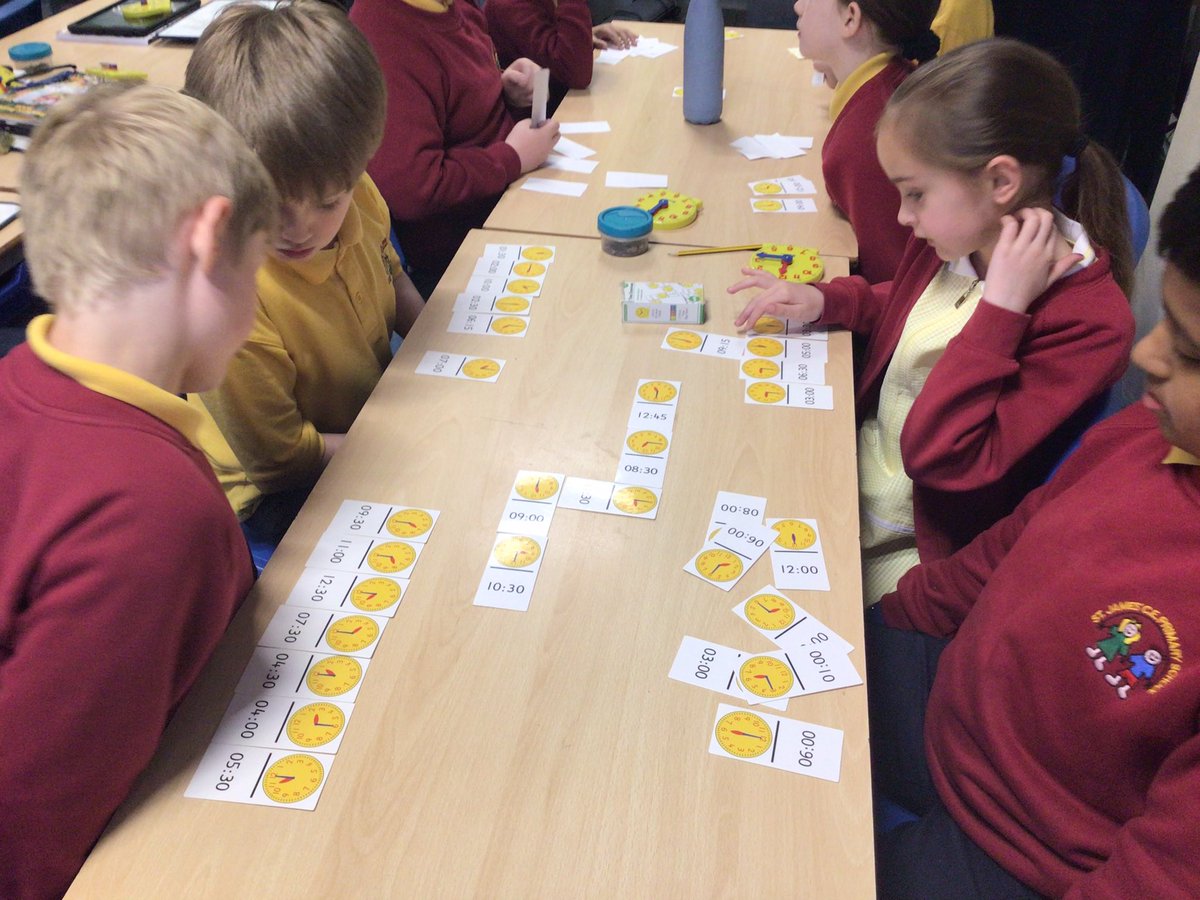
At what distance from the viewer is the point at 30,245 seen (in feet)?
2.83

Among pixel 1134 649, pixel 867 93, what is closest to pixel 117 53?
pixel 867 93

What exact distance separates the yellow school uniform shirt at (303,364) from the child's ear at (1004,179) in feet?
3.23

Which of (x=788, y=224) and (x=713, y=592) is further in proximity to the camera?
(x=788, y=224)

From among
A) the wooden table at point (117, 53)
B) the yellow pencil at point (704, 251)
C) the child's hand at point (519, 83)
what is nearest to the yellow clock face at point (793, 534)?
the yellow pencil at point (704, 251)

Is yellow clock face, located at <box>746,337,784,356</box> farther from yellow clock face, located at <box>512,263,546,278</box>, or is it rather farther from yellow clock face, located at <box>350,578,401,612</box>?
yellow clock face, located at <box>350,578,401,612</box>

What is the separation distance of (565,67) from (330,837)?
2142mm

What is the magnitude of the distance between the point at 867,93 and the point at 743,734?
1413 mm

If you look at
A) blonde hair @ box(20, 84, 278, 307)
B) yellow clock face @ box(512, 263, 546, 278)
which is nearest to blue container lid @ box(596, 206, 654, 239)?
yellow clock face @ box(512, 263, 546, 278)

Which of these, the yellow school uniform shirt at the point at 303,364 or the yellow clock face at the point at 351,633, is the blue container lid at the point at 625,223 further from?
the yellow clock face at the point at 351,633

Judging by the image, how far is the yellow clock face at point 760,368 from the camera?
1.37 m

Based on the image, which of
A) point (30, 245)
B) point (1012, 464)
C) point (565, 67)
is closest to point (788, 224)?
point (1012, 464)

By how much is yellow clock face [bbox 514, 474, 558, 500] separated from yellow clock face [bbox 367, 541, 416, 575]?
0.17 meters

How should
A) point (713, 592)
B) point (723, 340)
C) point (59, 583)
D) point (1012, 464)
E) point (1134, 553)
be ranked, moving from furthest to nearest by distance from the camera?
1. point (723, 340)
2. point (1012, 464)
3. point (713, 592)
4. point (1134, 553)
5. point (59, 583)

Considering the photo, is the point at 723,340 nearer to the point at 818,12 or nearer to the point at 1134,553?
the point at 1134,553
